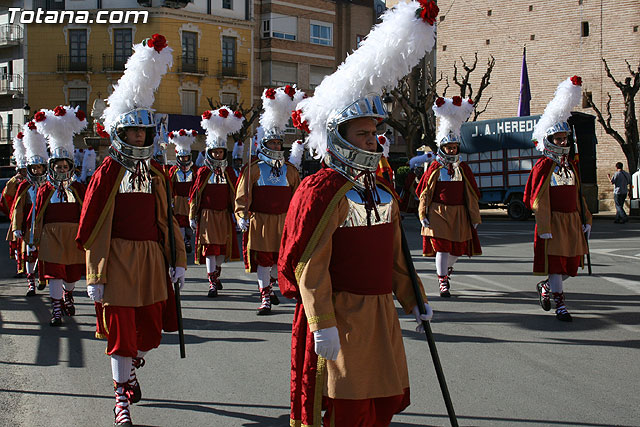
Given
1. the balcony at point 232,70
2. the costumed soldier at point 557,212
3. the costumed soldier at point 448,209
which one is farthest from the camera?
the balcony at point 232,70

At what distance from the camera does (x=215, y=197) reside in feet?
36.9

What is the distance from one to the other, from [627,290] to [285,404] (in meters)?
6.92

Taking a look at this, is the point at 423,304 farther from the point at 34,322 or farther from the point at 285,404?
the point at 34,322

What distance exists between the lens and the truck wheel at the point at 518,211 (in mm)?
26984

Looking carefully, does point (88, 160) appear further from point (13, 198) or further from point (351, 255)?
point (351, 255)

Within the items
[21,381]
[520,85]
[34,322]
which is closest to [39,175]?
[34,322]

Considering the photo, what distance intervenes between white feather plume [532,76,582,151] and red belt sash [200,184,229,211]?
4.75 m

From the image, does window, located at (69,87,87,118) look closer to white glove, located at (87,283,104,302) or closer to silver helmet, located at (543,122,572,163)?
silver helmet, located at (543,122,572,163)

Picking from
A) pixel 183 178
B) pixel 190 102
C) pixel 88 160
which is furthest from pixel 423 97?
pixel 88 160

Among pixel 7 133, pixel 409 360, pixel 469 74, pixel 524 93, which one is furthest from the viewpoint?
pixel 7 133

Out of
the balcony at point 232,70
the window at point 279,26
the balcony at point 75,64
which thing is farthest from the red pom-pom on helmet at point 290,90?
the window at point 279,26

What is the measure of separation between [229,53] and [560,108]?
4202 cm

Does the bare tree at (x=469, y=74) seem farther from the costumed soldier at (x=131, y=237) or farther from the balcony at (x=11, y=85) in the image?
the costumed soldier at (x=131, y=237)

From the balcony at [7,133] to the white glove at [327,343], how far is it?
48376 mm
